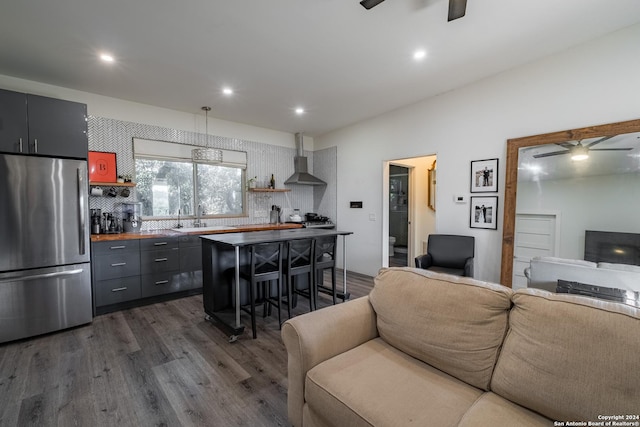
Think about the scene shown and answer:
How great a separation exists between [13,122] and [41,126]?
19 centimetres

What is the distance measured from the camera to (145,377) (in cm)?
207

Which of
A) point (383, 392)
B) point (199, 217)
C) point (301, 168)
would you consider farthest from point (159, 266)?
point (383, 392)

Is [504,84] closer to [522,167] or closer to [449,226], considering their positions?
[522,167]

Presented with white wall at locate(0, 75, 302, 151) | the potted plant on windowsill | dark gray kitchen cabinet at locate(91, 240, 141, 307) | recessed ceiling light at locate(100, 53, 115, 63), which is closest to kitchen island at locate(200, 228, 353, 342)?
dark gray kitchen cabinet at locate(91, 240, 141, 307)

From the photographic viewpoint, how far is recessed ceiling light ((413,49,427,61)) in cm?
270

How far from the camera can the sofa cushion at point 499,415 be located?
101cm

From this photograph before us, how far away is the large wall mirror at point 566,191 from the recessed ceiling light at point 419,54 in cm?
143

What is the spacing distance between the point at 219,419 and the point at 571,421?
5.77 ft

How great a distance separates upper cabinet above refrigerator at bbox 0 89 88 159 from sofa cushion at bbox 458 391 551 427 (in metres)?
3.98

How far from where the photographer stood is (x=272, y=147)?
18.2 ft

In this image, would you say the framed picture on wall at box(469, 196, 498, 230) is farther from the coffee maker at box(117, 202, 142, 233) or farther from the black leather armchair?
the coffee maker at box(117, 202, 142, 233)

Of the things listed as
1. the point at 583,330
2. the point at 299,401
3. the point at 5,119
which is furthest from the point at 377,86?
the point at 5,119

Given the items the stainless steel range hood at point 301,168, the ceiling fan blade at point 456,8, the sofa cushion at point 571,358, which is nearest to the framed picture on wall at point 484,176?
the ceiling fan blade at point 456,8

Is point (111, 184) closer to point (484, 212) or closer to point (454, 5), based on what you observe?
point (454, 5)
